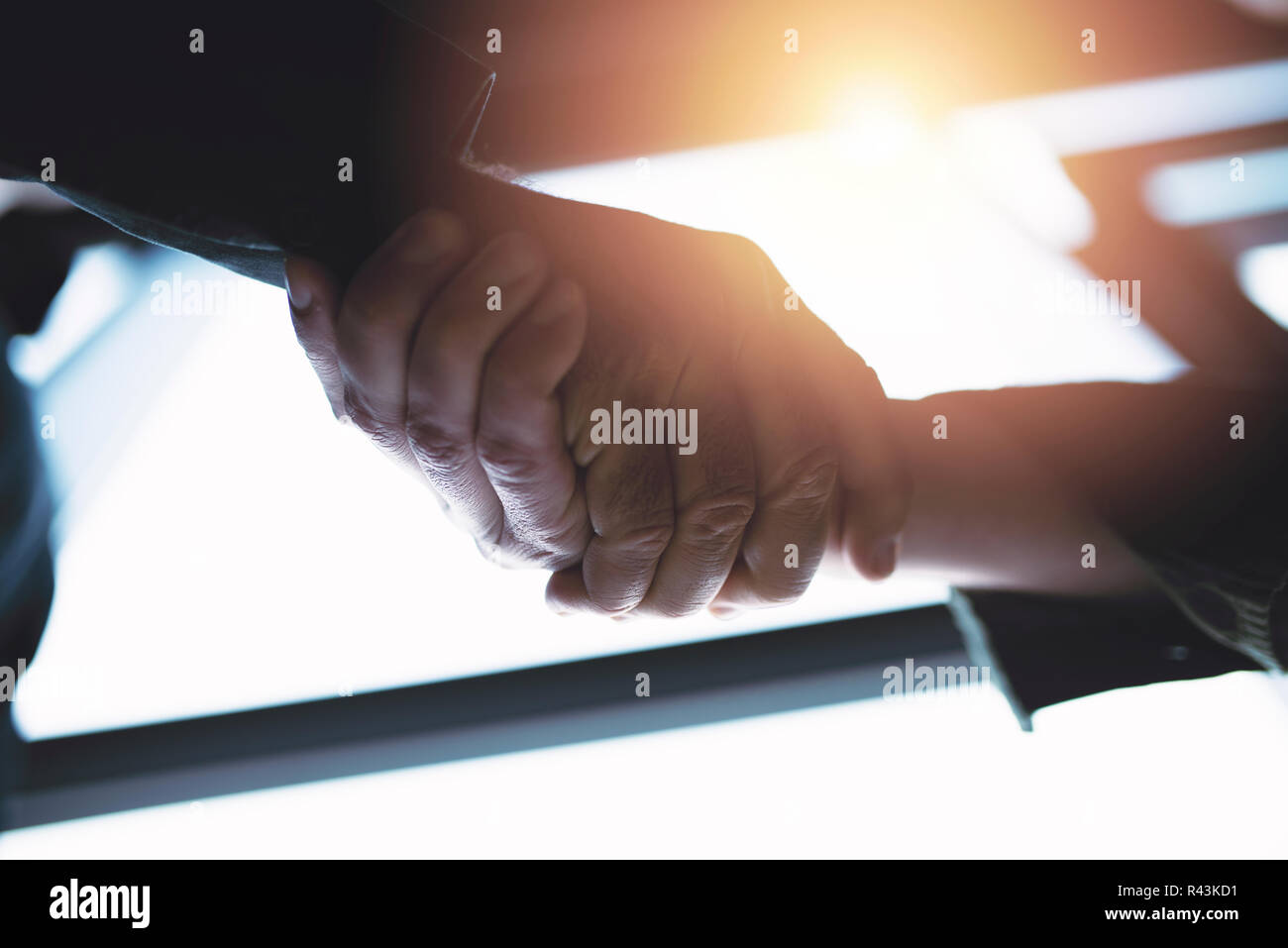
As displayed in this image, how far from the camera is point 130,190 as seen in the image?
426mm

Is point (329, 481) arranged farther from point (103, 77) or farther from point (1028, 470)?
point (1028, 470)

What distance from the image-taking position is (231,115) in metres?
0.44

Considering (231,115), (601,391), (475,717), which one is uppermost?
(231,115)

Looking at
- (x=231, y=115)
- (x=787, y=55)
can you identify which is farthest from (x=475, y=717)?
(x=787, y=55)

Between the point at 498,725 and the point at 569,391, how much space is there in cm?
137

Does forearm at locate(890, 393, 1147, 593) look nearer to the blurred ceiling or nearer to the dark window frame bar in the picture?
the dark window frame bar

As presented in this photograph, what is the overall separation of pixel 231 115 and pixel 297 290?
0.12 meters

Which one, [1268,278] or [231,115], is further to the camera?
[1268,278]

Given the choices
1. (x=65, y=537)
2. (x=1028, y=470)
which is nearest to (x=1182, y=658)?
(x=1028, y=470)

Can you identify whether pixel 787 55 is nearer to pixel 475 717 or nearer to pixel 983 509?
pixel 983 509

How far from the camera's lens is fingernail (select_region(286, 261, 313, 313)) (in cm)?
46

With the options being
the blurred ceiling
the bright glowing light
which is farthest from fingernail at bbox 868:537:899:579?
the bright glowing light

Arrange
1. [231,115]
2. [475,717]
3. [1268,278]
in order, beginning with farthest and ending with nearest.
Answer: [475,717] < [1268,278] < [231,115]

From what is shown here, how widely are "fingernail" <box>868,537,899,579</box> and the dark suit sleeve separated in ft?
1.75
